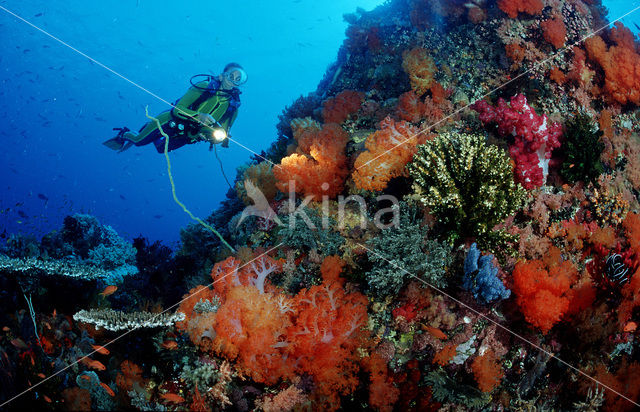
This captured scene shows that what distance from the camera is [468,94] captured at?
715 centimetres

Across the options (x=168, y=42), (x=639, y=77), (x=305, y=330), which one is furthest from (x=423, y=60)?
(x=168, y=42)

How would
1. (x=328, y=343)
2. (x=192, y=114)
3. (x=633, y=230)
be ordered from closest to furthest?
(x=328, y=343) < (x=633, y=230) < (x=192, y=114)

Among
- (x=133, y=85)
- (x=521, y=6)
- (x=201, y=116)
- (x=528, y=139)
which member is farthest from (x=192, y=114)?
(x=133, y=85)

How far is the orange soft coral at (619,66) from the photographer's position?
269 inches

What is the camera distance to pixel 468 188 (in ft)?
14.8

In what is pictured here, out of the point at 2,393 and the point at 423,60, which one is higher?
the point at 423,60

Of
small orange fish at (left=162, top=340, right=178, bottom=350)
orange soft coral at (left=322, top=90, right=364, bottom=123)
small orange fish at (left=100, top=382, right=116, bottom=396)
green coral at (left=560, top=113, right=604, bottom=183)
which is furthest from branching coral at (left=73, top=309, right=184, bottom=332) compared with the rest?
green coral at (left=560, top=113, right=604, bottom=183)

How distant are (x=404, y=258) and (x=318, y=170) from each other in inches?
95.8

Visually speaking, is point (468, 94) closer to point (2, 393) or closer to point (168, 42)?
point (2, 393)

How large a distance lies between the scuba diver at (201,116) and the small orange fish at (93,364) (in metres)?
5.70

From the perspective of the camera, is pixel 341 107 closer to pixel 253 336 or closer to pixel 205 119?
pixel 205 119

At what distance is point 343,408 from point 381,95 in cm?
724

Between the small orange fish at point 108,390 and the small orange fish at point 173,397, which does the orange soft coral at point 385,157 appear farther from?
the small orange fish at point 108,390

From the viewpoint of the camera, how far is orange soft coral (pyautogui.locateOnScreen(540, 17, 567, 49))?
7.51 m
